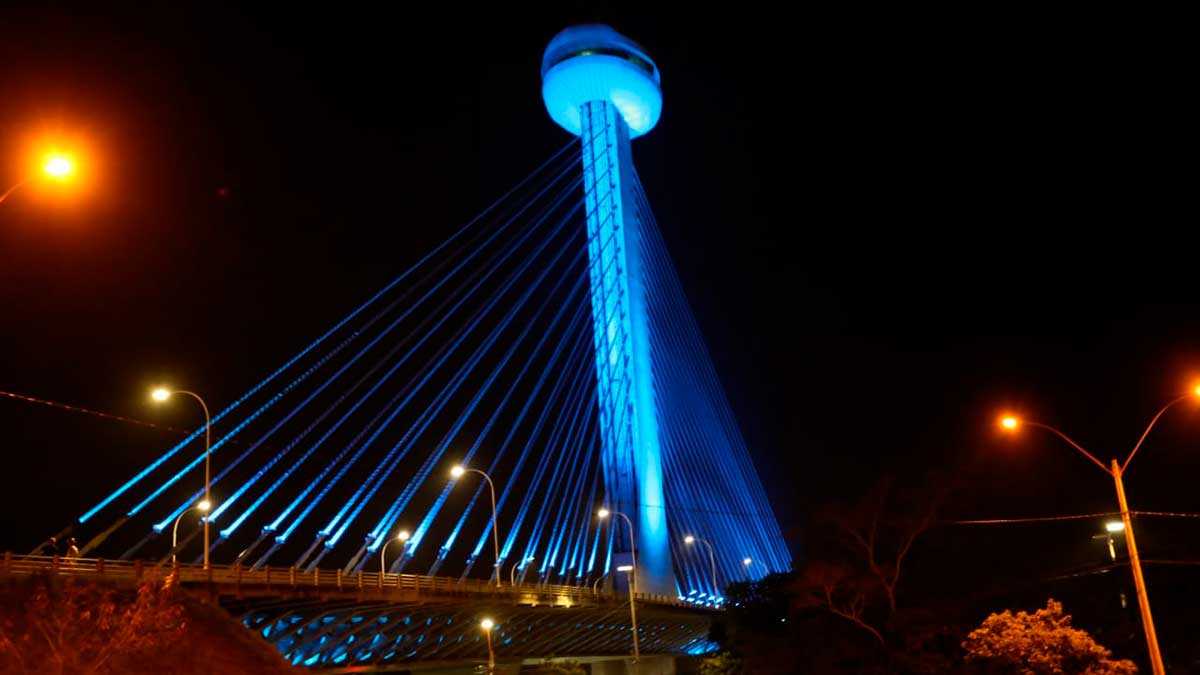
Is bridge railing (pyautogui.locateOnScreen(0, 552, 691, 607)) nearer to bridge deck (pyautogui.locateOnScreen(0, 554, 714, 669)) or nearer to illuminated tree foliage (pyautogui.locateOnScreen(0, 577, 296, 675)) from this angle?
bridge deck (pyautogui.locateOnScreen(0, 554, 714, 669))

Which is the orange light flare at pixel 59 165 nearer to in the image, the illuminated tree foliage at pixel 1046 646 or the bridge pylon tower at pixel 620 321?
the illuminated tree foliage at pixel 1046 646

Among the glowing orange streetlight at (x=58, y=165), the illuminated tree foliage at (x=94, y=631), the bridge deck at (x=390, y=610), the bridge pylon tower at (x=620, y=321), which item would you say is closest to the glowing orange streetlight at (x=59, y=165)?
the glowing orange streetlight at (x=58, y=165)

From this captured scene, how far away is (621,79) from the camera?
178ft

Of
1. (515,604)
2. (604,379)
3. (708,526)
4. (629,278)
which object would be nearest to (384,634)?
(515,604)

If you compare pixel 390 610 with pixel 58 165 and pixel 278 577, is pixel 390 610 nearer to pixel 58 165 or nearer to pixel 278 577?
pixel 278 577

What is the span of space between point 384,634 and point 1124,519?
26101mm

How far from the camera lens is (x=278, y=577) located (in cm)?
2789

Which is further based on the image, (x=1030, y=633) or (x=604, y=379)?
(x=604, y=379)

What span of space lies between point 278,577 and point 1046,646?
17.8 meters

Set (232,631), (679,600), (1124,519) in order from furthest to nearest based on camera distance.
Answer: (679,600) → (232,631) → (1124,519)

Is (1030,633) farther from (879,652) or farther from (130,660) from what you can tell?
(130,660)

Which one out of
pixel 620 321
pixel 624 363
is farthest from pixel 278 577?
pixel 620 321

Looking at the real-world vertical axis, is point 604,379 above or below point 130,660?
above

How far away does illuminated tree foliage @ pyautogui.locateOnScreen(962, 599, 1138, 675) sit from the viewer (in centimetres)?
2484
